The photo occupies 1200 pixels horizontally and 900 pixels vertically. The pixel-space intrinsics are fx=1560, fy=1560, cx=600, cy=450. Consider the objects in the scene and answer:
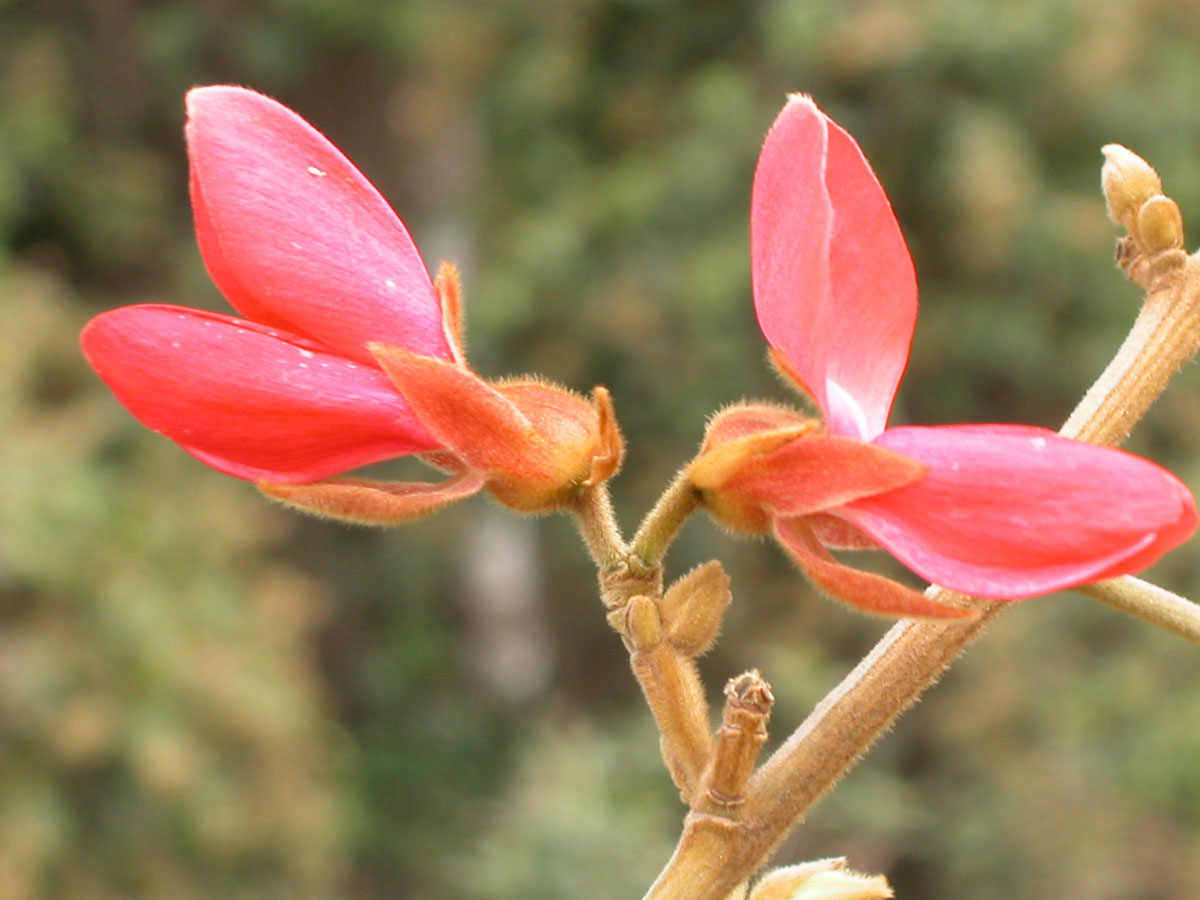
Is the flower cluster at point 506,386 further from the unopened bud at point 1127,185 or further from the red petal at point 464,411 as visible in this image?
the unopened bud at point 1127,185

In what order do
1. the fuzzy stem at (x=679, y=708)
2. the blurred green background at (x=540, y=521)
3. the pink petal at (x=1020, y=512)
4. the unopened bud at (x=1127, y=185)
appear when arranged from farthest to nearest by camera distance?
the blurred green background at (x=540, y=521) < the unopened bud at (x=1127, y=185) < the fuzzy stem at (x=679, y=708) < the pink petal at (x=1020, y=512)

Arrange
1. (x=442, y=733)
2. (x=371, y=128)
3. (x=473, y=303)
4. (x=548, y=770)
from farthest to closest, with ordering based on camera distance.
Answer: (x=371, y=128) < (x=442, y=733) < (x=473, y=303) < (x=548, y=770)

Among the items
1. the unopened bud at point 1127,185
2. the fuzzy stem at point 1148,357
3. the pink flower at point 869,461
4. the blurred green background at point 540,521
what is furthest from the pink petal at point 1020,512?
the blurred green background at point 540,521

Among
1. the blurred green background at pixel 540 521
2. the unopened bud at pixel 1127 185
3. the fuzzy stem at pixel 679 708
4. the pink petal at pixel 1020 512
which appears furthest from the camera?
the blurred green background at pixel 540 521

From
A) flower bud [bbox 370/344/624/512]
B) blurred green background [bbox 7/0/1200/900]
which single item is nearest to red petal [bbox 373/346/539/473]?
flower bud [bbox 370/344/624/512]

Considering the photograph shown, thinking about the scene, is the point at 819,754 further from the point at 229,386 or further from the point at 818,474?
the point at 229,386

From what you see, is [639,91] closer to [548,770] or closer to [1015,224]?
[1015,224]

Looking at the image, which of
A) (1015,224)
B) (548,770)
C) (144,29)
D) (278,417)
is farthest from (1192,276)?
(144,29)
